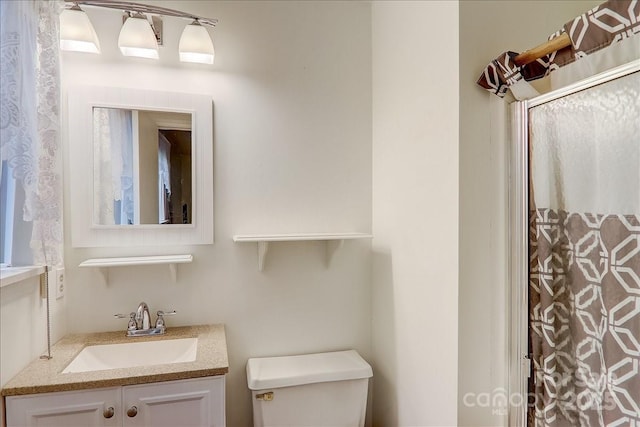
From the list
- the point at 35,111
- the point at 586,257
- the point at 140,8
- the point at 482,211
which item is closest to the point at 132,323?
the point at 35,111

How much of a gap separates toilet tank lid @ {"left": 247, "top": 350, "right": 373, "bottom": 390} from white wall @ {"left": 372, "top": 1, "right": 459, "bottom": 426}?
A: 18 centimetres

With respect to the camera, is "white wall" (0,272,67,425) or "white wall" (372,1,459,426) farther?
"white wall" (372,1,459,426)

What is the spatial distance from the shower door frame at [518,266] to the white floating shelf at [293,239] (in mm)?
645

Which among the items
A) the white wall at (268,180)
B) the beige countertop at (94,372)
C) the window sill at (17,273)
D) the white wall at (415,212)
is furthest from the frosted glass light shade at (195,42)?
the beige countertop at (94,372)

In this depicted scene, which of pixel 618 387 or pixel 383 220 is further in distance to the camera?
pixel 383 220

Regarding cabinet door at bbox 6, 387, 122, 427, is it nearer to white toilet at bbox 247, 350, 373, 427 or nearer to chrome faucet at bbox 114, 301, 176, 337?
chrome faucet at bbox 114, 301, 176, 337

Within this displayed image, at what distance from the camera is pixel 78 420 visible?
1.15 metres

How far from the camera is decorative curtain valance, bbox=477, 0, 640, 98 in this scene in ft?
2.66

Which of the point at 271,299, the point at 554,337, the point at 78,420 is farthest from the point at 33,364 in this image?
the point at 554,337

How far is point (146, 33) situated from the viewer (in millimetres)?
1484

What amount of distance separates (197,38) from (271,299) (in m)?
1.23

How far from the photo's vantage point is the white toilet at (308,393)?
58.5 inches

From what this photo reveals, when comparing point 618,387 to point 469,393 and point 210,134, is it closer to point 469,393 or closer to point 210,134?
point 469,393

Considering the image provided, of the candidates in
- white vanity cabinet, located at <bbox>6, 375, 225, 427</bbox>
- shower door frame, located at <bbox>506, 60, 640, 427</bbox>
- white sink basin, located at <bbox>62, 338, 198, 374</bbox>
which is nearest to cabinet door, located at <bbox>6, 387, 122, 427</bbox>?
white vanity cabinet, located at <bbox>6, 375, 225, 427</bbox>
